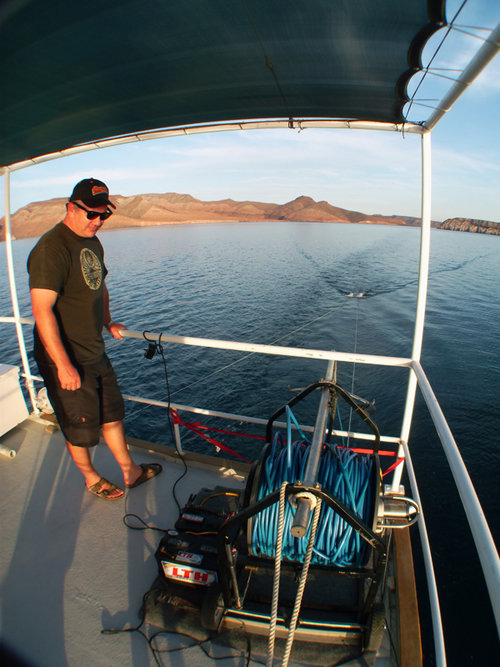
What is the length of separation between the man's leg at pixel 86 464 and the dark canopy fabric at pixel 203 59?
7.82 feet

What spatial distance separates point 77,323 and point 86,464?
3.54ft

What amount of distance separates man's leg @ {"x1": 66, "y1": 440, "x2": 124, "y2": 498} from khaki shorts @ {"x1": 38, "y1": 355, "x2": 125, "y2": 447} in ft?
0.39

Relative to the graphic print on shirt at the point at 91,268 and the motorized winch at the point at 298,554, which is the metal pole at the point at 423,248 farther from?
the graphic print on shirt at the point at 91,268

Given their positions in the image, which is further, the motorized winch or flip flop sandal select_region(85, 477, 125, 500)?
flip flop sandal select_region(85, 477, 125, 500)

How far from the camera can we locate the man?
206cm

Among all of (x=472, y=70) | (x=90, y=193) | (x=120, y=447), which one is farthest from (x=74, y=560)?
(x=472, y=70)

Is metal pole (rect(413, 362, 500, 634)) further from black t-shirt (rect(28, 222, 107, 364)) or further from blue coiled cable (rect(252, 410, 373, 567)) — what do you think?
black t-shirt (rect(28, 222, 107, 364))

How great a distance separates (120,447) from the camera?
107 inches

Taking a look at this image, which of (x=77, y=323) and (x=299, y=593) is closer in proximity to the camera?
(x=299, y=593)

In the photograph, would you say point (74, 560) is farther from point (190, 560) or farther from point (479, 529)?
point (479, 529)

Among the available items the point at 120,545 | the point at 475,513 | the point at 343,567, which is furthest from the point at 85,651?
the point at 475,513

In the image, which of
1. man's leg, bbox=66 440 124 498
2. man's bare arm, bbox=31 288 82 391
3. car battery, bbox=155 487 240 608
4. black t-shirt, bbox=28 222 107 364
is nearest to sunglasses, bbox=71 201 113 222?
black t-shirt, bbox=28 222 107 364

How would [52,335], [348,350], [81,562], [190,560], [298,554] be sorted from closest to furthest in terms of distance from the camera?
1. [298,554]
2. [190,560]
3. [52,335]
4. [81,562]
5. [348,350]

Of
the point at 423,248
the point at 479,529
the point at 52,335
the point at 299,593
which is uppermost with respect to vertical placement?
the point at 423,248
